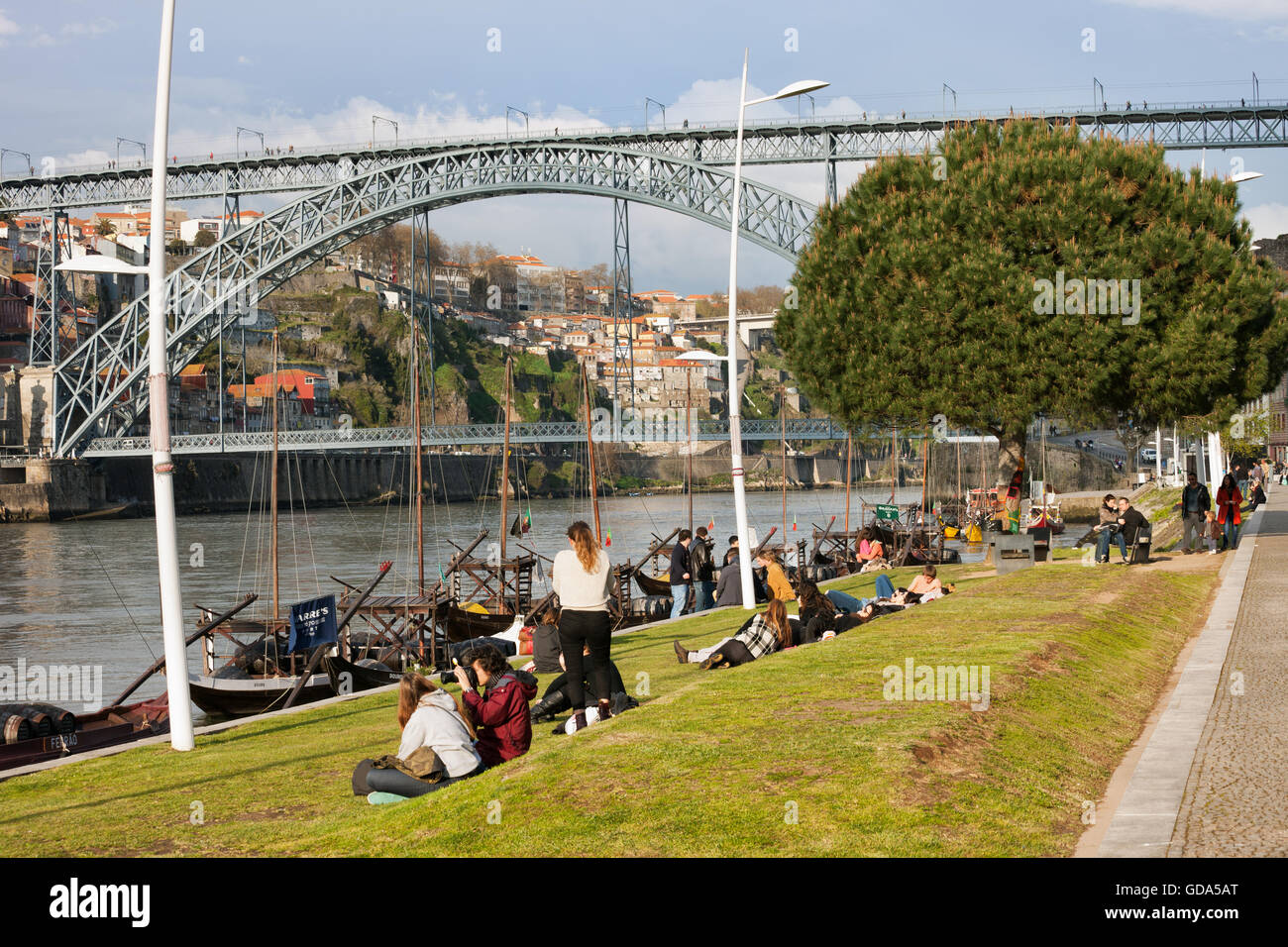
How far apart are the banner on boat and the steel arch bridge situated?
5345 cm

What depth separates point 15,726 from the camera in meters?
13.1

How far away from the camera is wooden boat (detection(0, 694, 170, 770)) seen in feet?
41.4

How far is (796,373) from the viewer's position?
83.4 feet

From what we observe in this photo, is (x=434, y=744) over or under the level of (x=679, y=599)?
over

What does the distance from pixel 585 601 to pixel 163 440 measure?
3.66 metres

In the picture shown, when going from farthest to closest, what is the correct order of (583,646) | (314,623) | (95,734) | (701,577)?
(701,577)
(314,623)
(95,734)
(583,646)

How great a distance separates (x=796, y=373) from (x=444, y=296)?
153 metres

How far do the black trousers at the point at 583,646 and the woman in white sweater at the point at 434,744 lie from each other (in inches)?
55.3

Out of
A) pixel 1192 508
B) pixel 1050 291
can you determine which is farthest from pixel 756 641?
pixel 1192 508

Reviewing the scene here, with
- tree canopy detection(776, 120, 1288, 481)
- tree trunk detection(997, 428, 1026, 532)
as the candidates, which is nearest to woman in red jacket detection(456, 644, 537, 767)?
tree canopy detection(776, 120, 1288, 481)

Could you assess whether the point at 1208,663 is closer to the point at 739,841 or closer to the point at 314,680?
the point at 739,841

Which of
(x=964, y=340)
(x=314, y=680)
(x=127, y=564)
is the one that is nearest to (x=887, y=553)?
(x=964, y=340)

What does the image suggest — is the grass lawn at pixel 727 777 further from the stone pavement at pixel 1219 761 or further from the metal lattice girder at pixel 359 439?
the metal lattice girder at pixel 359 439

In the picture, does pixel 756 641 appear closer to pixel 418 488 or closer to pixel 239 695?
pixel 239 695
